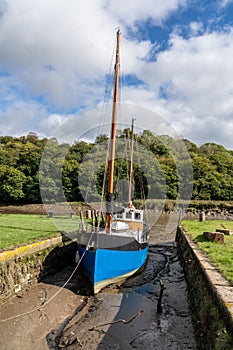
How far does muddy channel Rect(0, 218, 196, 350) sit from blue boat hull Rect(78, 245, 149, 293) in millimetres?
383

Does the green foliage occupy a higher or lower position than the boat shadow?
higher

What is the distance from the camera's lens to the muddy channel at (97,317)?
25.6ft

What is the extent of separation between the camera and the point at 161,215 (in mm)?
47812

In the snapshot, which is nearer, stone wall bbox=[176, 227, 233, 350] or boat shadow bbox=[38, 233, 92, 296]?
stone wall bbox=[176, 227, 233, 350]

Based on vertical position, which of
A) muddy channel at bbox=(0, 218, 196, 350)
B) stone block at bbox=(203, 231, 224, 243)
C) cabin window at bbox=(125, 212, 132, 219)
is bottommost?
muddy channel at bbox=(0, 218, 196, 350)

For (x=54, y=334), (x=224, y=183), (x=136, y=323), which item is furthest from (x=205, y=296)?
(x=224, y=183)

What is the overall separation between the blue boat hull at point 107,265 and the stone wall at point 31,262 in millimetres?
1477

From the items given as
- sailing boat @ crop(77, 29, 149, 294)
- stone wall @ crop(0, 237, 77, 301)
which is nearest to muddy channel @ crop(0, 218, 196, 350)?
stone wall @ crop(0, 237, 77, 301)

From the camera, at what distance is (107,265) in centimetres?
1212

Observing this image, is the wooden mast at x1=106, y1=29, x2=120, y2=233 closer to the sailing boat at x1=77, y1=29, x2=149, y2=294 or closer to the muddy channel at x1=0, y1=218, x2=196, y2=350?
the sailing boat at x1=77, y1=29, x2=149, y2=294

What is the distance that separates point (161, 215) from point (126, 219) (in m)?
31.8

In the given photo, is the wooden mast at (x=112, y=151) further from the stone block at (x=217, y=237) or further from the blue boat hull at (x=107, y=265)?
the stone block at (x=217, y=237)

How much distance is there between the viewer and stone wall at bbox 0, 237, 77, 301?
33.2 feet

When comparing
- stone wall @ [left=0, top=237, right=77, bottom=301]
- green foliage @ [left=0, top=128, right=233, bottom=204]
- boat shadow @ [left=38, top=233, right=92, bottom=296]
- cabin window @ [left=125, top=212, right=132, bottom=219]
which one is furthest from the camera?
green foliage @ [left=0, top=128, right=233, bottom=204]
